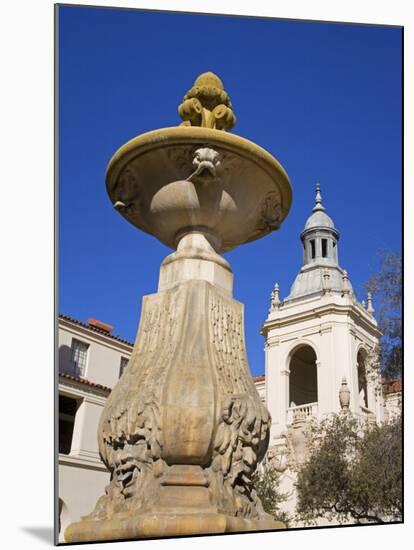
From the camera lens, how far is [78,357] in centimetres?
990

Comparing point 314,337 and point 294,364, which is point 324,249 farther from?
point 294,364

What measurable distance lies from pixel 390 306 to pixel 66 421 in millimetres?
4281

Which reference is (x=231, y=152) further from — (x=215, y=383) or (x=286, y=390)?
(x=286, y=390)

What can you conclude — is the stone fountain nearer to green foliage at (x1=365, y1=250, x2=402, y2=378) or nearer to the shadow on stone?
the shadow on stone

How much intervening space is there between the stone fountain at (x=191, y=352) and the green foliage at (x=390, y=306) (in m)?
3.90

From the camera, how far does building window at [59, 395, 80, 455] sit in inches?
304

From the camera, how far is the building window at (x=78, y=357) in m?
9.70

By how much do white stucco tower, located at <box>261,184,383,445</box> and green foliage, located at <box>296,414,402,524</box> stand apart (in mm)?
1118

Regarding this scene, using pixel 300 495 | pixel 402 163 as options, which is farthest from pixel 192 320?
pixel 300 495

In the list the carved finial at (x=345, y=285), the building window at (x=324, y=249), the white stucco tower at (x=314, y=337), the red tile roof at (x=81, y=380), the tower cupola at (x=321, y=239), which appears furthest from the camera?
the building window at (x=324, y=249)

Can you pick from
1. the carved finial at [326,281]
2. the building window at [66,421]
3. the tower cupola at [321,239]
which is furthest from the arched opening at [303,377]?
the building window at [66,421]

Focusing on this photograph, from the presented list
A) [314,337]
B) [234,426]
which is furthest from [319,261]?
[234,426]

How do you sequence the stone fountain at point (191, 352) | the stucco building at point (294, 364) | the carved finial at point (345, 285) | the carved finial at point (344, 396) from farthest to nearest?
1. the carved finial at point (345, 285)
2. the carved finial at point (344, 396)
3. the stucco building at point (294, 364)
4. the stone fountain at point (191, 352)

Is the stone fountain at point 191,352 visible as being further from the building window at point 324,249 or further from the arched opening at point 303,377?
the arched opening at point 303,377
